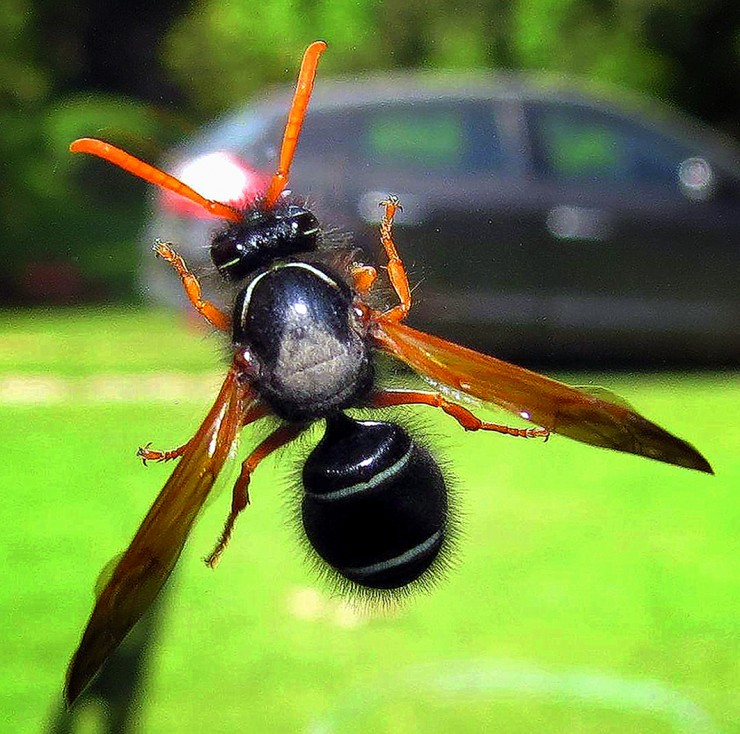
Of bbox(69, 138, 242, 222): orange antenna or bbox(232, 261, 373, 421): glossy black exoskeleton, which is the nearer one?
bbox(69, 138, 242, 222): orange antenna

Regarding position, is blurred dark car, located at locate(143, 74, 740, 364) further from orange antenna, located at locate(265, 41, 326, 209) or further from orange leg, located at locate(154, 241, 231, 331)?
orange antenna, located at locate(265, 41, 326, 209)

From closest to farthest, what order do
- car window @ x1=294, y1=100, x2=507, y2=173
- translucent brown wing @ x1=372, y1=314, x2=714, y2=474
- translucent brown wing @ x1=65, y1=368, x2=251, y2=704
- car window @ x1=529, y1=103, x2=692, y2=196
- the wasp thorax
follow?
1. translucent brown wing @ x1=65, y1=368, x2=251, y2=704
2. translucent brown wing @ x1=372, y1=314, x2=714, y2=474
3. the wasp thorax
4. car window @ x1=294, y1=100, x2=507, y2=173
5. car window @ x1=529, y1=103, x2=692, y2=196

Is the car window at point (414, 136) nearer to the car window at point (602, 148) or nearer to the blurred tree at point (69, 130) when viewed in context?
the car window at point (602, 148)

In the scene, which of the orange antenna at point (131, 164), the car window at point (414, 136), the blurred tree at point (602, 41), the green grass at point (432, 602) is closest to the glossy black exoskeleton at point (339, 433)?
the orange antenna at point (131, 164)

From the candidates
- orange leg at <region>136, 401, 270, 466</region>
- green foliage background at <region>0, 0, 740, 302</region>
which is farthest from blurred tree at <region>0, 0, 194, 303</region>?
orange leg at <region>136, 401, 270, 466</region>

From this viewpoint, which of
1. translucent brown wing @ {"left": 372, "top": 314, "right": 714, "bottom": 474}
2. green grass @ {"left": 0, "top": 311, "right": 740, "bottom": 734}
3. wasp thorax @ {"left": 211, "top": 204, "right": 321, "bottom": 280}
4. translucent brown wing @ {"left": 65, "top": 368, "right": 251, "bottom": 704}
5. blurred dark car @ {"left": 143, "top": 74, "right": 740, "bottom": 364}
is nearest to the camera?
translucent brown wing @ {"left": 65, "top": 368, "right": 251, "bottom": 704}

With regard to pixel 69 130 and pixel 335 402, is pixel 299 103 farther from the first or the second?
pixel 69 130
